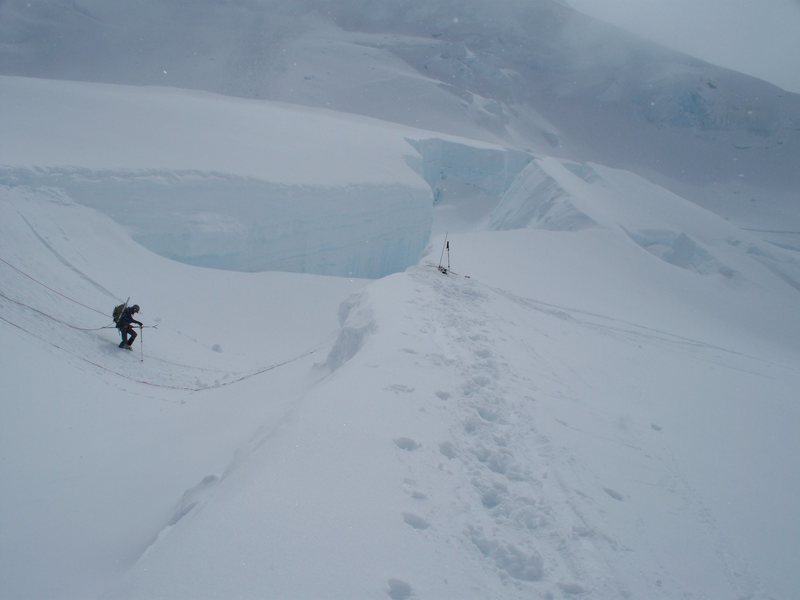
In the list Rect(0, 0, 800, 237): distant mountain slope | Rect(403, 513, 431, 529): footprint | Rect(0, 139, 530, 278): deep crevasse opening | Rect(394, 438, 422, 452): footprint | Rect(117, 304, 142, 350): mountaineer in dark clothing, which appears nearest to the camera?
Rect(403, 513, 431, 529): footprint

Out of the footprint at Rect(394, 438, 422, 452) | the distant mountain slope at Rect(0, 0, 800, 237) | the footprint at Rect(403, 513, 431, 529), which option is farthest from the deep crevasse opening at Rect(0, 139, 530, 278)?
the distant mountain slope at Rect(0, 0, 800, 237)

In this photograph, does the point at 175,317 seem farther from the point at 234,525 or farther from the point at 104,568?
the point at 234,525

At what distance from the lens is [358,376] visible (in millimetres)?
4457

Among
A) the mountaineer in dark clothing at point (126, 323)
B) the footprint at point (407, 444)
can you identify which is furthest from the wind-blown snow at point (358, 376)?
the mountaineer in dark clothing at point (126, 323)

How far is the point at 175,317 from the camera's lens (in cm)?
995

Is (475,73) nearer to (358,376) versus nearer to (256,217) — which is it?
(256,217)

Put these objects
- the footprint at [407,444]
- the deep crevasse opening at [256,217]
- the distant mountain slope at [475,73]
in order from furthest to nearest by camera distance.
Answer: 1. the distant mountain slope at [475,73]
2. the deep crevasse opening at [256,217]
3. the footprint at [407,444]

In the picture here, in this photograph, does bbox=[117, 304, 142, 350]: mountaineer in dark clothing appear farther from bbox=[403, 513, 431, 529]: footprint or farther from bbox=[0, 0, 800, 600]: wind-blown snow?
bbox=[403, 513, 431, 529]: footprint

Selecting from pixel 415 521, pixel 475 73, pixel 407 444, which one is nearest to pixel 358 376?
pixel 407 444

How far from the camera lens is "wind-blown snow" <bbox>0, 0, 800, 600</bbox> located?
3047mm

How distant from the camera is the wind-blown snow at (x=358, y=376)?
3047mm

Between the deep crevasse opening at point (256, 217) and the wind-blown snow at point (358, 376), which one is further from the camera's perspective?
the deep crevasse opening at point (256, 217)

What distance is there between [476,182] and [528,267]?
16.7 metres

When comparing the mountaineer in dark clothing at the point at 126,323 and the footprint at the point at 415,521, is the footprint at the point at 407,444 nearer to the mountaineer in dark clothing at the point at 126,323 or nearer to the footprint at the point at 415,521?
the footprint at the point at 415,521
